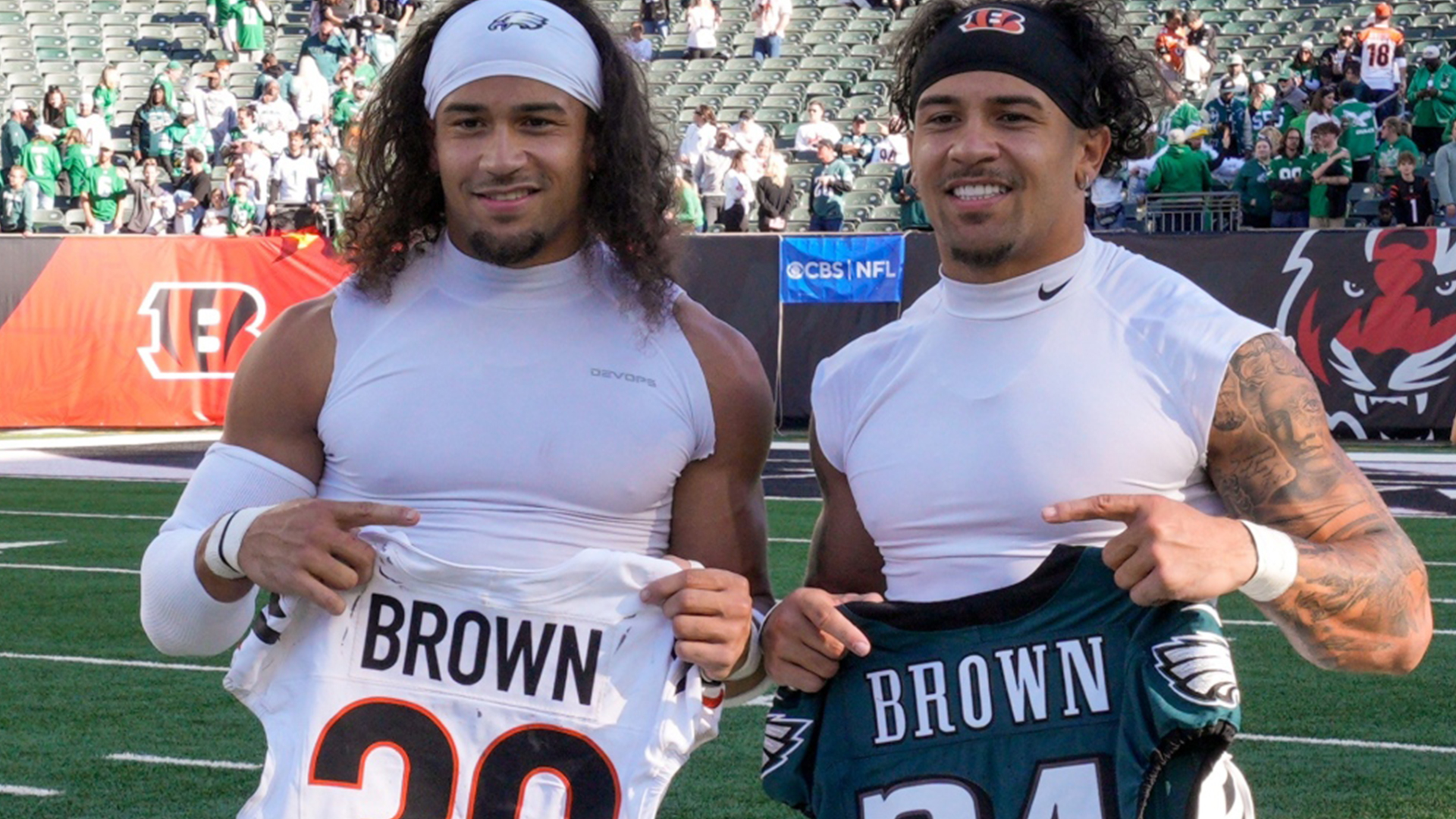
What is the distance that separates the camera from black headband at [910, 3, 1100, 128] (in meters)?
2.91

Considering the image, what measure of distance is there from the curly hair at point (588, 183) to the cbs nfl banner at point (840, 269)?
503 inches

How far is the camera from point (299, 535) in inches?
110

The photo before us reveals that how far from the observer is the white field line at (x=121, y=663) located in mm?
7641

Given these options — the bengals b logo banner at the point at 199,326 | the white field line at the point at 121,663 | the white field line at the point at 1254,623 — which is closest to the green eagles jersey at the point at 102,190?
the bengals b logo banner at the point at 199,326

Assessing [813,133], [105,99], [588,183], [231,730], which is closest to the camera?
[588,183]

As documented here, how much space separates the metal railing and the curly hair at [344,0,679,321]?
1514 centimetres

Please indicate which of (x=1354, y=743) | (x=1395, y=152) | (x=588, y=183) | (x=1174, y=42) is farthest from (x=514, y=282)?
(x=1174, y=42)

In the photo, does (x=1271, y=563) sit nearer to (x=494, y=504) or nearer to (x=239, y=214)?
(x=494, y=504)

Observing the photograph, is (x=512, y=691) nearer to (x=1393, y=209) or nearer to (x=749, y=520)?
(x=749, y=520)

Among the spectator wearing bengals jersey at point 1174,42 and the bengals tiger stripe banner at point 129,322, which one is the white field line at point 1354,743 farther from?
the spectator wearing bengals jersey at point 1174,42

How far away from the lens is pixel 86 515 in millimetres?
12078

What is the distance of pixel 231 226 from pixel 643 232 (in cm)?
1838

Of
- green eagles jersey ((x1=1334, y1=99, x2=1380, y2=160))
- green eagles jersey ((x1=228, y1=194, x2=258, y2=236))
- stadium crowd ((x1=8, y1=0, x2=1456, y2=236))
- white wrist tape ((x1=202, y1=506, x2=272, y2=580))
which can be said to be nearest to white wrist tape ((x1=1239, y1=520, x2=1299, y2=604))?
white wrist tape ((x1=202, y1=506, x2=272, y2=580))

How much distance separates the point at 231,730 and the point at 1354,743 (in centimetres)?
375
